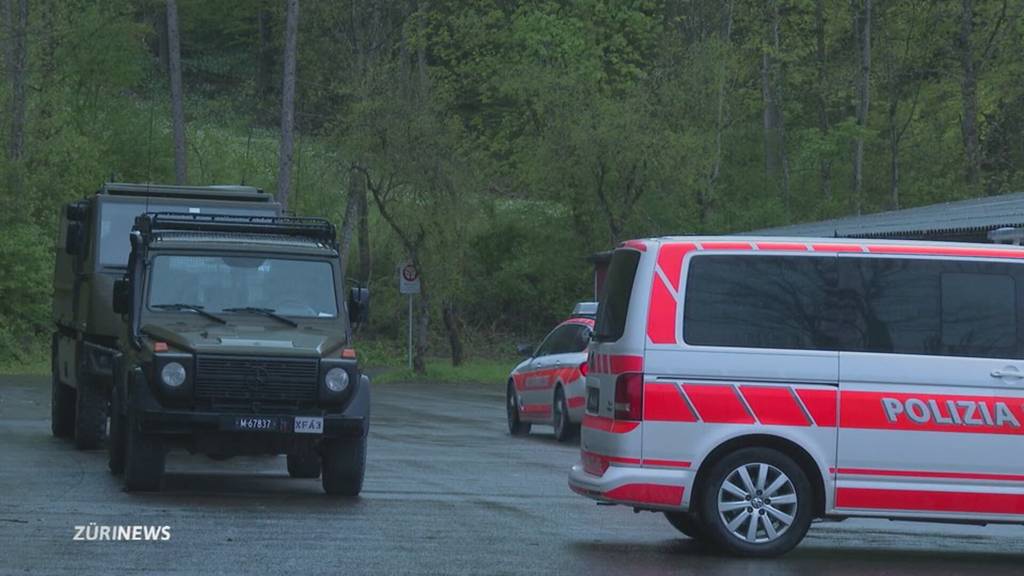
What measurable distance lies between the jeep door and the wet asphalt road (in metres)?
0.55

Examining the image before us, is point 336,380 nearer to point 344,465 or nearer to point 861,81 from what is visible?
point 344,465

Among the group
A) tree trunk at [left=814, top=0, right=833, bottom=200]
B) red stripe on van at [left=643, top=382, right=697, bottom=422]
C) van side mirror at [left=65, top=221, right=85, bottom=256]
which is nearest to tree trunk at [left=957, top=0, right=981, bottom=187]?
tree trunk at [left=814, top=0, right=833, bottom=200]

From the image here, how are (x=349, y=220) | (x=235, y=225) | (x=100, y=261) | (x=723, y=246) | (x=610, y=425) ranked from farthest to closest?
(x=349, y=220)
(x=100, y=261)
(x=235, y=225)
(x=723, y=246)
(x=610, y=425)

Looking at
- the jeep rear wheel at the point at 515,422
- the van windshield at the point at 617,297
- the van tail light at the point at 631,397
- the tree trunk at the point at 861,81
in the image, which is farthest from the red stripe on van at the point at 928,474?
the tree trunk at the point at 861,81

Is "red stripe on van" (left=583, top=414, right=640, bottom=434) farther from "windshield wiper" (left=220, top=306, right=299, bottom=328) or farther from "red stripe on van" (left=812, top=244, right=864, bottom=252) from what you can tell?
"windshield wiper" (left=220, top=306, right=299, bottom=328)

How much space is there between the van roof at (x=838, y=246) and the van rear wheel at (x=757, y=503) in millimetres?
1443

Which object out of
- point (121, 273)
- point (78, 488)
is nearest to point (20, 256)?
point (121, 273)

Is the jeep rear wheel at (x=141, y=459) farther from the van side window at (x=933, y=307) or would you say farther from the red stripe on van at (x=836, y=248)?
the van side window at (x=933, y=307)

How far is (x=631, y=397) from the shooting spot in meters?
12.0

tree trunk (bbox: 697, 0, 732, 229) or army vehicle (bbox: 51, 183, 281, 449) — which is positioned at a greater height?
tree trunk (bbox: 697, 0, 732, 229)

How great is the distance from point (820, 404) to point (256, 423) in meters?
5.07

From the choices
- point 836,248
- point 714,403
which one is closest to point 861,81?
point 836,248

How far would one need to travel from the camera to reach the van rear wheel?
12023mm

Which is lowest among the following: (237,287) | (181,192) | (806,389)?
(806,389)
